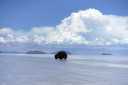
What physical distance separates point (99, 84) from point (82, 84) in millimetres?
2731

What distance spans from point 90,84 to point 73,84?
9.32ft

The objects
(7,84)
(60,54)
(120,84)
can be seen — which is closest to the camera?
(7,84)

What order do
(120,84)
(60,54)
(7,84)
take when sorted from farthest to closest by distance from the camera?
(60,54)
(120,84)
(7,84)

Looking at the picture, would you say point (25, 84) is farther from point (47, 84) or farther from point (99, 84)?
point (99, 84)

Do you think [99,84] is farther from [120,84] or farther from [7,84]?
[7,84]

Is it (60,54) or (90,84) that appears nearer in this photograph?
(90,84)

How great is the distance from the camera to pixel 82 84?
1289 inches

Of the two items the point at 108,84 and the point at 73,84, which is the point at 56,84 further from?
the point at 108,84

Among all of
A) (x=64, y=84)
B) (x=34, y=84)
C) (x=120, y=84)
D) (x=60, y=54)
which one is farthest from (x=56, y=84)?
(x=60, y=54)

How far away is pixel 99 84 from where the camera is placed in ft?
106

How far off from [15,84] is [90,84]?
12.0 metres

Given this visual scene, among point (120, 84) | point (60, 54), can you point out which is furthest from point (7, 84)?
point (60, 54)

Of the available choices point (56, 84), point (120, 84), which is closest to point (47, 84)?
point (56, 84)

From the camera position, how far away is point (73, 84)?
32344mm
